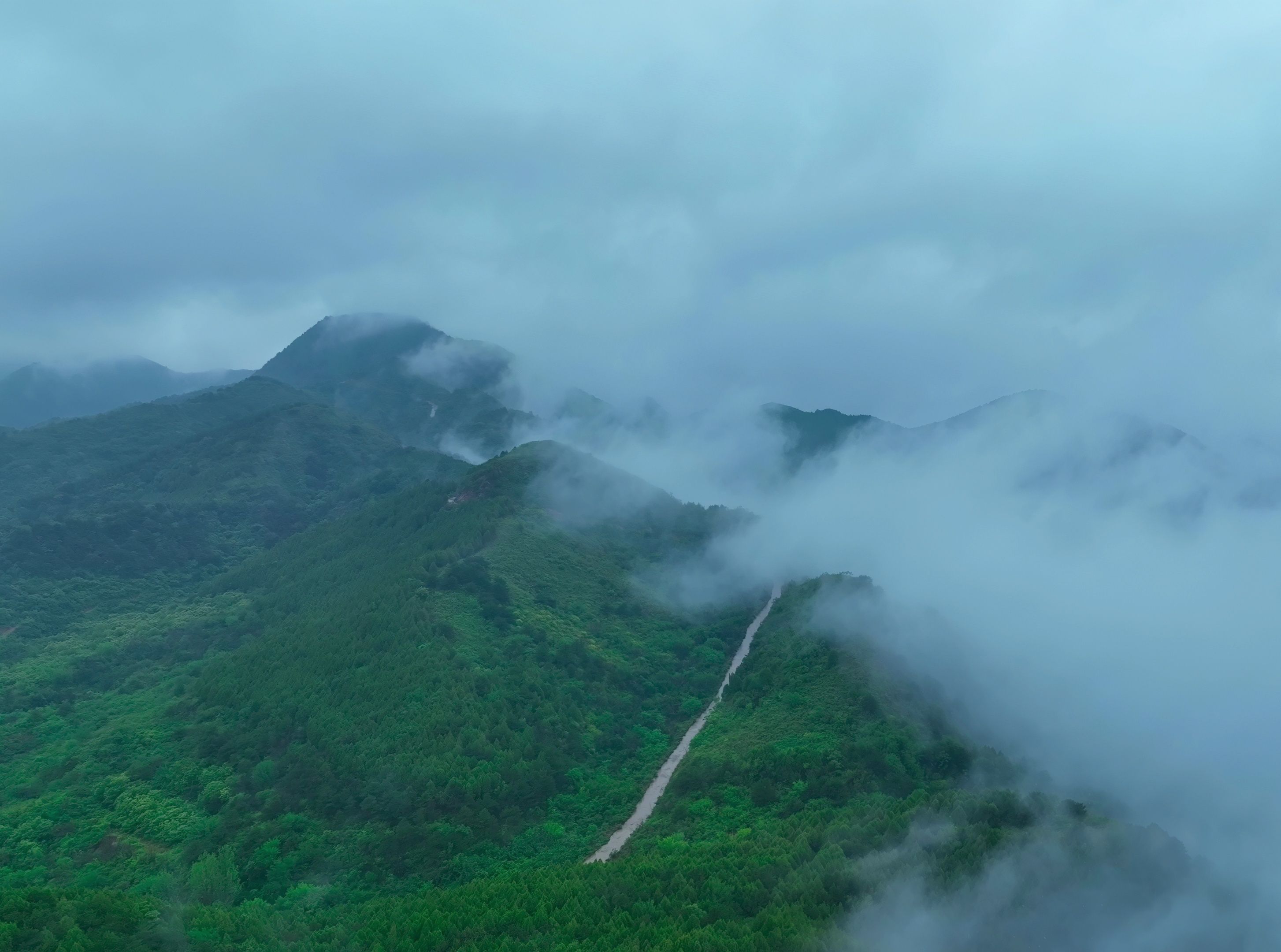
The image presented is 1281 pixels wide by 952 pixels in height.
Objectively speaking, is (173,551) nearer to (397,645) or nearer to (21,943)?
(397,645)

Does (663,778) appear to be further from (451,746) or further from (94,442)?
(94,442)

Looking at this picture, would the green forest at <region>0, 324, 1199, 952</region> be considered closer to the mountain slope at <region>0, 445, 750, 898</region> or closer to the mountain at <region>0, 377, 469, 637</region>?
the mountain slope at <region>0, 445, 750, 898</region>

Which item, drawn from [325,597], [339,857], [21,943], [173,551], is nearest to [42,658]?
[325,597]

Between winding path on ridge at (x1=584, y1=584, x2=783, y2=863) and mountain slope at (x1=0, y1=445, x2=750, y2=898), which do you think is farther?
winding path on ridge at (x1=584, y1=584, x2=783, y2=863)

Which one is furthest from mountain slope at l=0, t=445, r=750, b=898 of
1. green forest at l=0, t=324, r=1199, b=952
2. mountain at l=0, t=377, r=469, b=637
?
mountain at l=0, t=377, r=469, b=637

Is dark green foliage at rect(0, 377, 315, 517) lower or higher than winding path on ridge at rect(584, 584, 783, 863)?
higher

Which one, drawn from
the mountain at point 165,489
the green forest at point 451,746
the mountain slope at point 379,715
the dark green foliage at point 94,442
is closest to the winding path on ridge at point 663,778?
the green forest at point 451,746
